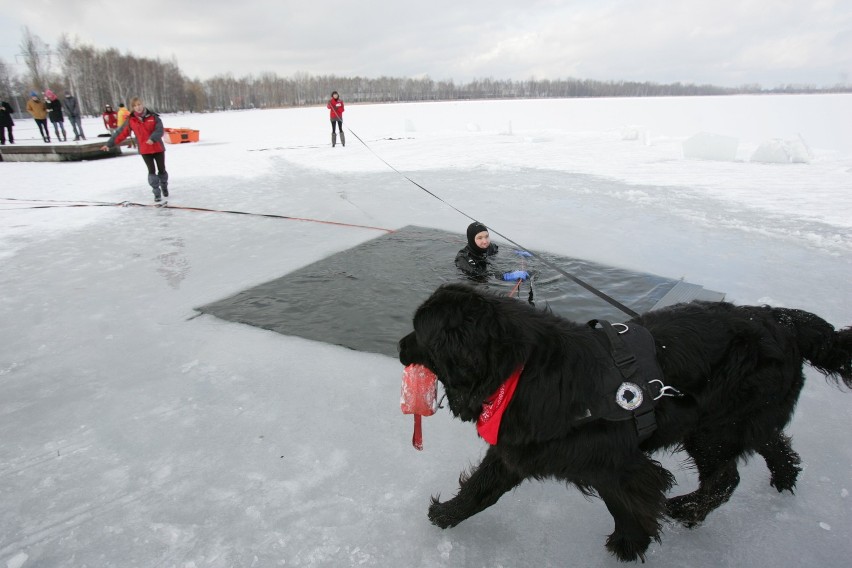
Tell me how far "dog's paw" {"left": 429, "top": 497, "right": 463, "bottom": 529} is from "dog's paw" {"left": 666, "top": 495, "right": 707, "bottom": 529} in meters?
0.96

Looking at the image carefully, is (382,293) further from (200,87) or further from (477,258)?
(200,87)

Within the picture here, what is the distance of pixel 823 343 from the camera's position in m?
1.89

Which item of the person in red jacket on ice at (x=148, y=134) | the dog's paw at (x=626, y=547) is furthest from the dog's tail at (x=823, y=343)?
the person in red jacket on ice at (x=148, y=134)

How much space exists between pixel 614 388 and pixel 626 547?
2.43ft

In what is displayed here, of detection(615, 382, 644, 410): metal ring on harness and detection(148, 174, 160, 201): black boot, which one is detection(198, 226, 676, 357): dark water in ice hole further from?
detection(148, 174, 160, 201): black boot

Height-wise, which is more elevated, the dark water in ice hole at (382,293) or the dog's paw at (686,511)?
the dark water in ice hole at (382,293)

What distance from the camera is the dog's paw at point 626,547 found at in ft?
6.19

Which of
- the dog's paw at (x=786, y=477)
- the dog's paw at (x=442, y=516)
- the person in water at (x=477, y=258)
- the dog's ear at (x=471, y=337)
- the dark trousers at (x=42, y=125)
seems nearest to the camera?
the dog's ear at (x=471, y=337)

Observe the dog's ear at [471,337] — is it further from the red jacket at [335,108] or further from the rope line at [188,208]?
the red jacket at [335,108]

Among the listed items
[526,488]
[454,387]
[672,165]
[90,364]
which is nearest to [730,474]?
[526,488]

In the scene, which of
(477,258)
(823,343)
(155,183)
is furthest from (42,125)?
(823,343)

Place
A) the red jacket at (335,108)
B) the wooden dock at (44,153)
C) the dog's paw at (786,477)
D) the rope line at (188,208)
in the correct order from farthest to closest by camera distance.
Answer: the red jacket at (335,108) < the wooden dock at (44,153) < the rope line at (188,208) < the dog's paw at (786,477)

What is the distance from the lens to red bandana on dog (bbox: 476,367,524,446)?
66.2 inches

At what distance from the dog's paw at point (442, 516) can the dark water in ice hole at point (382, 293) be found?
1.57m
